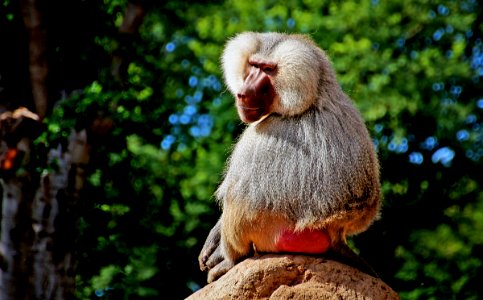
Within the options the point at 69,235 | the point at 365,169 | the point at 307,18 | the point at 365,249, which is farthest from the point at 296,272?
the point at 307,18

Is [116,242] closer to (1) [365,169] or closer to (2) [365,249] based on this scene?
(2) [365,249]

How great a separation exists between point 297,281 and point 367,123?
5.74m

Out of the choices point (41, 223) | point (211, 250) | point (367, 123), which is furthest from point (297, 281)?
point (367, 123)

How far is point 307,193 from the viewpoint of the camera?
5.42 metres

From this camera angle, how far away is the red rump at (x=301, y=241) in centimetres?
541

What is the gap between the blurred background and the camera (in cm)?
988

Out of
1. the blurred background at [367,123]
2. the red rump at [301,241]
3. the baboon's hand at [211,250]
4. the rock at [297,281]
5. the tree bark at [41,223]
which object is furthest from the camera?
the blurred background at [367,123]

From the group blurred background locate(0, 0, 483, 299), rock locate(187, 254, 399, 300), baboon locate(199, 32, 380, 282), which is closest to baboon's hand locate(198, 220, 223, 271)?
baboon locate(199, 32, 380, 282)

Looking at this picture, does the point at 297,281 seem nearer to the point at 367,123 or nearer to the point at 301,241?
the point at 301,241

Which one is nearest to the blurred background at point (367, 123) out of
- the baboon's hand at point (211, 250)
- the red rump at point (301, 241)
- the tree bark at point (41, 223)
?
the tree bark at point (41, 223)

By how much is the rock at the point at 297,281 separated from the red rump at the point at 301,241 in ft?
0.17

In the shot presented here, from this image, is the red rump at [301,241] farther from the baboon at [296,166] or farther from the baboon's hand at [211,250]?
the baboon's hand at [211,250]

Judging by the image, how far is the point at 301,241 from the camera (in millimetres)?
5418

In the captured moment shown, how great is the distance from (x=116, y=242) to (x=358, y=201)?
5350 mm
